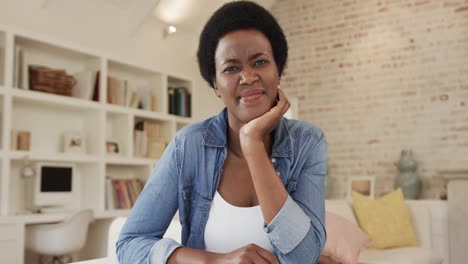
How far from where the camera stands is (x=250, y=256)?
3.52 ft

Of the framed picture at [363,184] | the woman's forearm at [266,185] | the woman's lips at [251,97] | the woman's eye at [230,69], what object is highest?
the woman's eye at [230,69]

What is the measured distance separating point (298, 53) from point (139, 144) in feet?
8.52

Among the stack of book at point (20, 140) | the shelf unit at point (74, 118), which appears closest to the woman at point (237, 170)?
the shelf unit at point (74, 118)

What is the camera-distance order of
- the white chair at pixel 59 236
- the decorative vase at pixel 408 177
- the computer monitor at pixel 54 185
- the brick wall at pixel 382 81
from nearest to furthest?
1. the white chair at pixel 59 236
2. the computer monitor at pixel 54 185
3. the decorative vase at pixel 408 177
4. the brick wall at pixel 382 81

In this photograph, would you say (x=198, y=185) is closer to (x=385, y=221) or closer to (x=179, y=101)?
(x=385, y=221)

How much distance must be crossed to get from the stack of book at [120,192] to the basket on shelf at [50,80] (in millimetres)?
1056

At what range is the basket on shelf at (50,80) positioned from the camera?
4508 mm

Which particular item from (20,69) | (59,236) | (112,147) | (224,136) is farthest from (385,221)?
(20,69)

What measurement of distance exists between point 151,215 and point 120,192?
415cm

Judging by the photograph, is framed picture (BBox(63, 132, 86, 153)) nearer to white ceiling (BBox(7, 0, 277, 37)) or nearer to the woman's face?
white ceiling (BBox(7, 0, 277, 37))

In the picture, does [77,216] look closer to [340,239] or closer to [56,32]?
[56,32]

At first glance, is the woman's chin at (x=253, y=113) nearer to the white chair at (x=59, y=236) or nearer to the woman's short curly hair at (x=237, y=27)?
the woman's short curly hair at (x=237, y=27)

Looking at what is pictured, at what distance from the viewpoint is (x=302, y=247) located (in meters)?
1.11

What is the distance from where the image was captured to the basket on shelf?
4.51m
